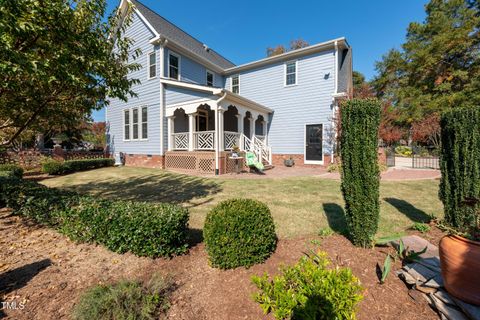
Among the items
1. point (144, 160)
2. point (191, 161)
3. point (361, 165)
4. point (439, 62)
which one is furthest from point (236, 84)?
point (439, 62)

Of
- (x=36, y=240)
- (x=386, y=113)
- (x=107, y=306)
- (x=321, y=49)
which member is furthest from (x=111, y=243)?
(x=386, y=113)

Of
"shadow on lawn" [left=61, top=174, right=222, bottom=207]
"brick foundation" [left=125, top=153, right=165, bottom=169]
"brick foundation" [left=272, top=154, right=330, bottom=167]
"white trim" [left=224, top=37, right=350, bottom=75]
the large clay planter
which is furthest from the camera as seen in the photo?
"brick foundation" [left=272, top=154, right=330, bottom=167]

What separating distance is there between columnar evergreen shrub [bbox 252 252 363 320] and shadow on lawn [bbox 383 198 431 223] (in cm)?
334

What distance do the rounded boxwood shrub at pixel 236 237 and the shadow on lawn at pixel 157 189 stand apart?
3023 millimetres

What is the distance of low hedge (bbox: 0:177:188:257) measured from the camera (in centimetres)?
305

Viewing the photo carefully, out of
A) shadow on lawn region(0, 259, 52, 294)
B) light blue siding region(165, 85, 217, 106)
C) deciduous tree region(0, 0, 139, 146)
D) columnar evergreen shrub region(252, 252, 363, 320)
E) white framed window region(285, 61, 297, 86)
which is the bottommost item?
shadow on lawn region(0, 259, 52, 294)

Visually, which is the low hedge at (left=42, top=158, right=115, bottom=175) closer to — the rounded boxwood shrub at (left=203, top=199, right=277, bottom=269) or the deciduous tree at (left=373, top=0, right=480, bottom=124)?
the rounded boxwood shrub at (left=203, top=199, right=277, bottom=269)

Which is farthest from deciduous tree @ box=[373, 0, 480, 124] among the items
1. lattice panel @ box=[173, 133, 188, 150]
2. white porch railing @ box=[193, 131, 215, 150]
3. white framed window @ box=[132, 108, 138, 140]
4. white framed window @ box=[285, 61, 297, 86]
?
white framed window @ box=[132, 108, 138, 140]

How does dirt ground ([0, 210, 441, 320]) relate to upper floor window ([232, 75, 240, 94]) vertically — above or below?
below

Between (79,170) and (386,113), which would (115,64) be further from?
(386,113)

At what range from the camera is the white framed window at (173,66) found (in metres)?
12.9

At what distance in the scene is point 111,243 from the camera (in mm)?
3307

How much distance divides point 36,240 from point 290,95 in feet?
44.2

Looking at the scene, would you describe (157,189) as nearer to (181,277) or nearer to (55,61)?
(55,61)
